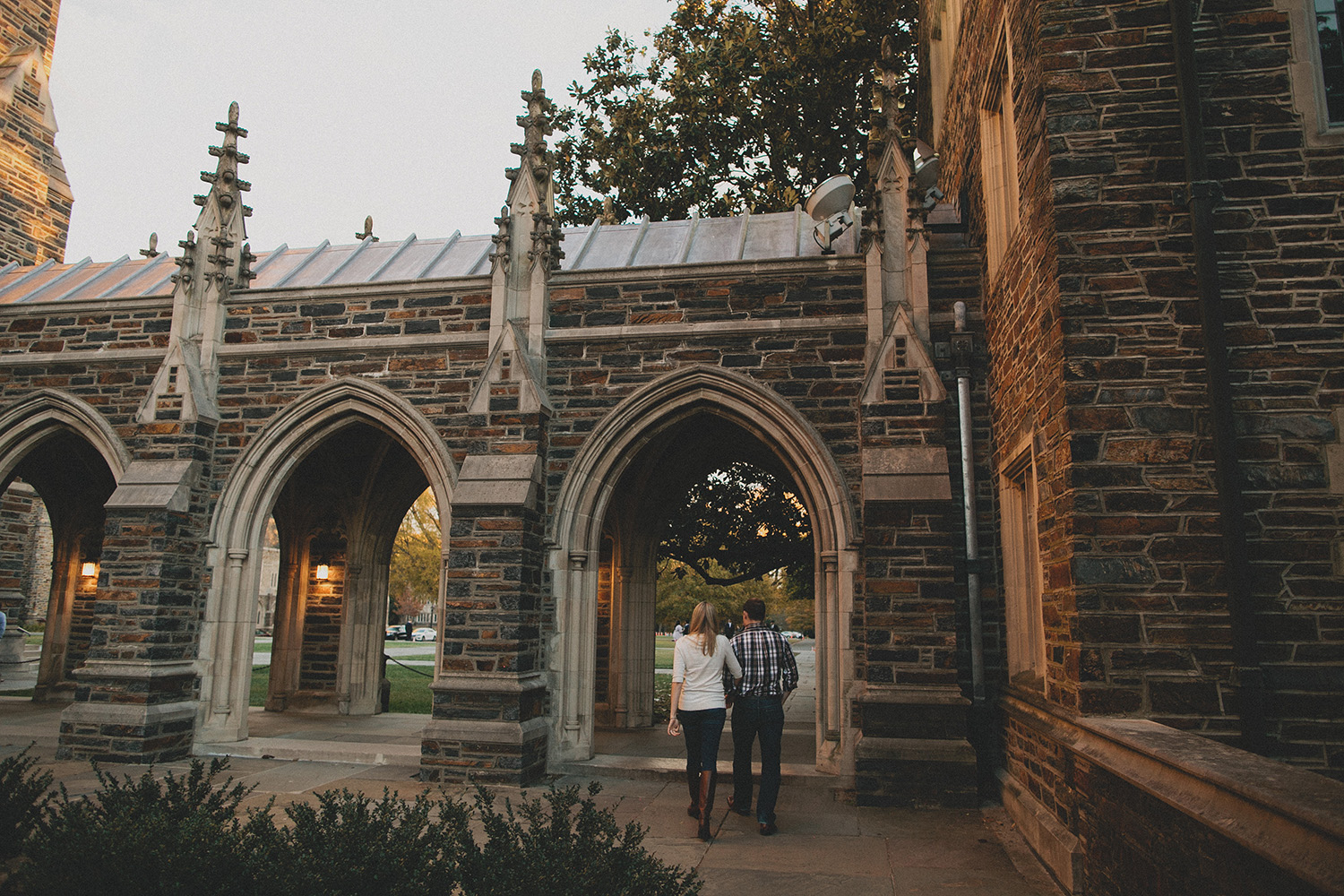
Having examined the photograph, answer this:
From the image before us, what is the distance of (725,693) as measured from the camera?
5840 mm

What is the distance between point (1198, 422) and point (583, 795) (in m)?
5.27

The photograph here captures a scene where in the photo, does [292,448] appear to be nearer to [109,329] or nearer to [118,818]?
[109,329]

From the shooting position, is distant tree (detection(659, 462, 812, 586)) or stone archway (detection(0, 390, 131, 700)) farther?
distant tree (detection(659, 462, 812, 586))

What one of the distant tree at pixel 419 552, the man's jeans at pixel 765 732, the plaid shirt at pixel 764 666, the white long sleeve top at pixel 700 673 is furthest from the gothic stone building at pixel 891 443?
the distant tree at pixel 419 552

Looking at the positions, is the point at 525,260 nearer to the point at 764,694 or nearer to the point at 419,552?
the point at 764,694

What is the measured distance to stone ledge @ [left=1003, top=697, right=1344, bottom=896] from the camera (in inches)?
87.7

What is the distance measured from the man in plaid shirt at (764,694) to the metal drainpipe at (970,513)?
196cm

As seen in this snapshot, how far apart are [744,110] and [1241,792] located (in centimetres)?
1487

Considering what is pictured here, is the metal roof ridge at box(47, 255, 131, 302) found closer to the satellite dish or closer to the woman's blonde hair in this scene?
the satellite dish

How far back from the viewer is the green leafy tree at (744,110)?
15.4m

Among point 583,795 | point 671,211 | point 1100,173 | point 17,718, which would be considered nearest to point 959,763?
point 583,795

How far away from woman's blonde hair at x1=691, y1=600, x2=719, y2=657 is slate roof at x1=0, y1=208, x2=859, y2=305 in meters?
4.01

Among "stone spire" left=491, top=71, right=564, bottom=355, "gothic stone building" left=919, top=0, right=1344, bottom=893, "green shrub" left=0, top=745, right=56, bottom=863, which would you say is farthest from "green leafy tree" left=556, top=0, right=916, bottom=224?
"green shrub" left=0, top=745, right=56, bottom=863

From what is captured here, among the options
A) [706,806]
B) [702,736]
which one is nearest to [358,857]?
[706,806]
